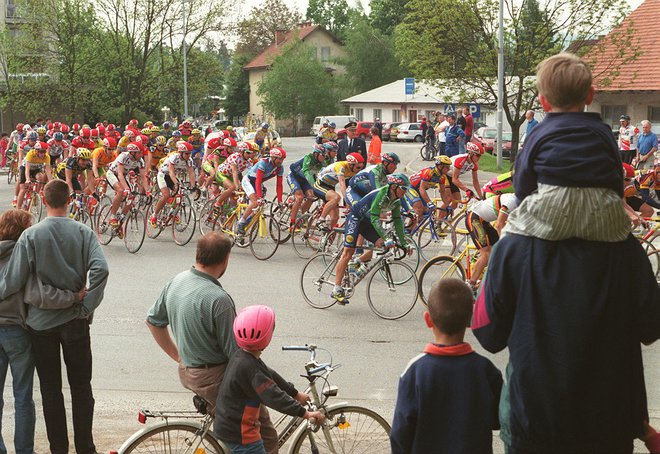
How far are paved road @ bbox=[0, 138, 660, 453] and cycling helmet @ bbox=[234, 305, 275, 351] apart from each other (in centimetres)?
240

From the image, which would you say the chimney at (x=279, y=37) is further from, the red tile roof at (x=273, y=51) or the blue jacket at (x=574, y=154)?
the blue jacket at (x=574, y=154)

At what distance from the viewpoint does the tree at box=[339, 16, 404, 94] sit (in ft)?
309

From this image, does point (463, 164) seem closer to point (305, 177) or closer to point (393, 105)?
point (305, 177)

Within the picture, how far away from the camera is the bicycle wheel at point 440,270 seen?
11.2m

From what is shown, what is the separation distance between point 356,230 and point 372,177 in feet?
6.00

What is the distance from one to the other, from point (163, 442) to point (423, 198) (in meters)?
11.1

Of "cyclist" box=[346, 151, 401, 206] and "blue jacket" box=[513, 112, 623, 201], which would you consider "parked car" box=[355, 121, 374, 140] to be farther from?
"blue jacket" box=[513, 112, 623, 201]

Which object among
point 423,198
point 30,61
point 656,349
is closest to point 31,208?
point 423,198

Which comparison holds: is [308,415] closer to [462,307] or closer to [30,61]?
[462,307]

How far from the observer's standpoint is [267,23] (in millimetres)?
117750

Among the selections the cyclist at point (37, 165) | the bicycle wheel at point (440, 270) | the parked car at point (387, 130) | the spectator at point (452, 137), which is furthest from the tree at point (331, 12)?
the bicycle wheel at point (440, 270)

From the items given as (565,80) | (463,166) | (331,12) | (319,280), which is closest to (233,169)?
(463,166)

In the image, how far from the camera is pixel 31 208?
20953 millimetres

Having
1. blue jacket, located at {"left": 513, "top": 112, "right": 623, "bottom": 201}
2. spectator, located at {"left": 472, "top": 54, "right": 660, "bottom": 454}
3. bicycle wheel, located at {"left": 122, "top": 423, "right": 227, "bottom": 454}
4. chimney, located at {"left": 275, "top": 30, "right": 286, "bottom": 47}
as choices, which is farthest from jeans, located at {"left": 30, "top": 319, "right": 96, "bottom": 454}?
chimney, located at {"left": 275, "top": 30, "right": 286, "bottom": 47}
